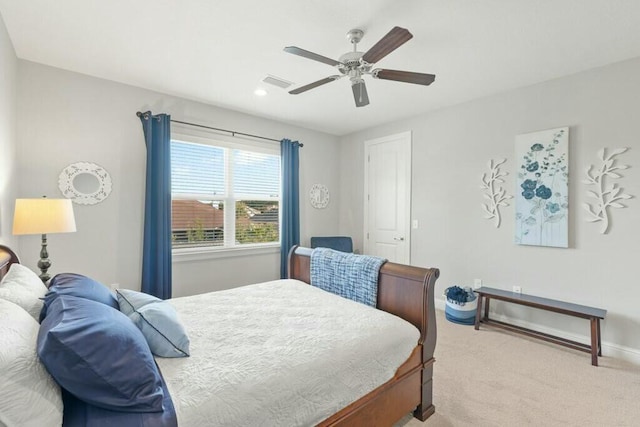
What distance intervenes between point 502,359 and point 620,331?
1.11m

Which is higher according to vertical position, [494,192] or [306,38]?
[306,38]

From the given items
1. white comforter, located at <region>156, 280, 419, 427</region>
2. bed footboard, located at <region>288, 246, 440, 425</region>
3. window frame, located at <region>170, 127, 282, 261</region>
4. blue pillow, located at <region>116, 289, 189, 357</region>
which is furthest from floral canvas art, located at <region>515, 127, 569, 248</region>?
blue pillow, located at <region>116, 289, 189, 357</region>

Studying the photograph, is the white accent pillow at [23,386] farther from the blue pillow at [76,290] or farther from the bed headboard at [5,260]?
the bed headboard at [5,260]

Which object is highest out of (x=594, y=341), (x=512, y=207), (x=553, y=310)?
(x=512, y=207)

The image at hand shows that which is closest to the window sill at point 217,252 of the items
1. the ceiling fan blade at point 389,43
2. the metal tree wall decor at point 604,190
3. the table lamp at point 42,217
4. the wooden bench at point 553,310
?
the table lamp at point 42,217

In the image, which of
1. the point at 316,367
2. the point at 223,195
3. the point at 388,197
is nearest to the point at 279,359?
the point at 316,367

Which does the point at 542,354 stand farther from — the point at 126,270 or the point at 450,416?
the point at 126,270

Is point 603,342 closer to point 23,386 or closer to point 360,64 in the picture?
point 360,64

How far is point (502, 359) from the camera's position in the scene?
8.78ft

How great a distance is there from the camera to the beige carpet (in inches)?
75.6

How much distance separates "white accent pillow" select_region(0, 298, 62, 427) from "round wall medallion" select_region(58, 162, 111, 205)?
8.07 feet

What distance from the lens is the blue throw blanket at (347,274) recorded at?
2238mm

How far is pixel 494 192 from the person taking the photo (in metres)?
3.53

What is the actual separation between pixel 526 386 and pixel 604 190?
1.93m
